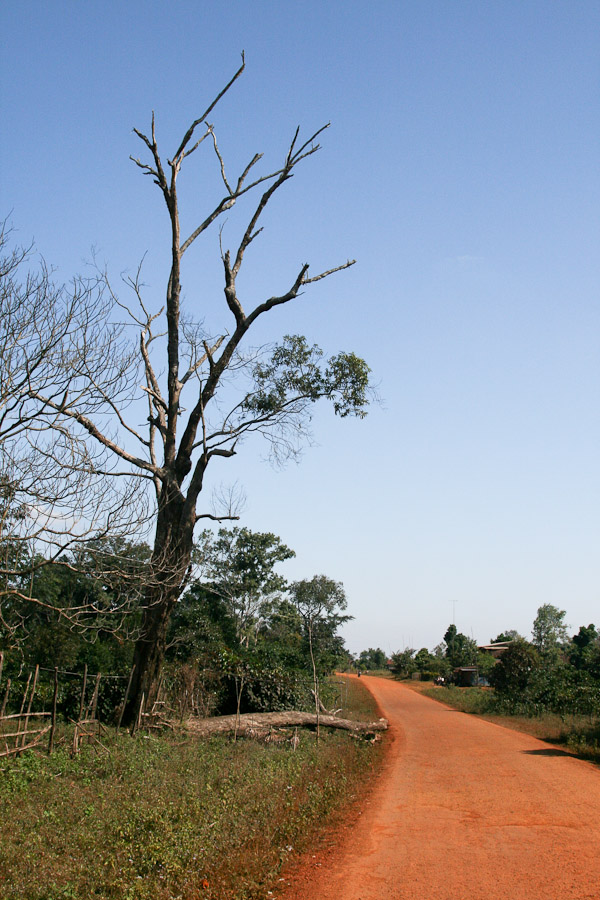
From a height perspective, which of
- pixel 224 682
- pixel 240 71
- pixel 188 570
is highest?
pixel 240 71

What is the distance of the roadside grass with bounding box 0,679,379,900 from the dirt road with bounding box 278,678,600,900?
→ 59 cm

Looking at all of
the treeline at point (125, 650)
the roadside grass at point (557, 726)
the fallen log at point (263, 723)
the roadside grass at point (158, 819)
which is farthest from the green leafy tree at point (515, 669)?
the roadside grass at point (158, 819)

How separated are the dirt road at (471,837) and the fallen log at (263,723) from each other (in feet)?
11.0

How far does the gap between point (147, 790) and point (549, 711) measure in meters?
18.8

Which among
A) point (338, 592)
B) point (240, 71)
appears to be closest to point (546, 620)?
point (338, 592)

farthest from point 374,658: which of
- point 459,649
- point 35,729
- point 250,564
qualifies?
point 35,729

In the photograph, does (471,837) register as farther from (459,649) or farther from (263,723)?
(459,649)

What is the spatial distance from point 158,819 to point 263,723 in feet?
31.2

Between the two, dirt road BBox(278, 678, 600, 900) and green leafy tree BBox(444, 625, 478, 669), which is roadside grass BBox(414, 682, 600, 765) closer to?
dirt road BBox(278, 678, 600, 900)

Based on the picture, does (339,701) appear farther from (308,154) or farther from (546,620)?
(546,620)

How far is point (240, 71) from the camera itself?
1523 cm

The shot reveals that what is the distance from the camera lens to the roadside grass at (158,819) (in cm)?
604

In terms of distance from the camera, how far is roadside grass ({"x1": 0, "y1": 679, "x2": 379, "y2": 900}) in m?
6.04

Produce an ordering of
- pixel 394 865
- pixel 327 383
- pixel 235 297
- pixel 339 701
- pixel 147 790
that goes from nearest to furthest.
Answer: pixel 394 865 < pixel 147 790 < pixel 235 297 < pixel 327 383 < pixel 339 701
